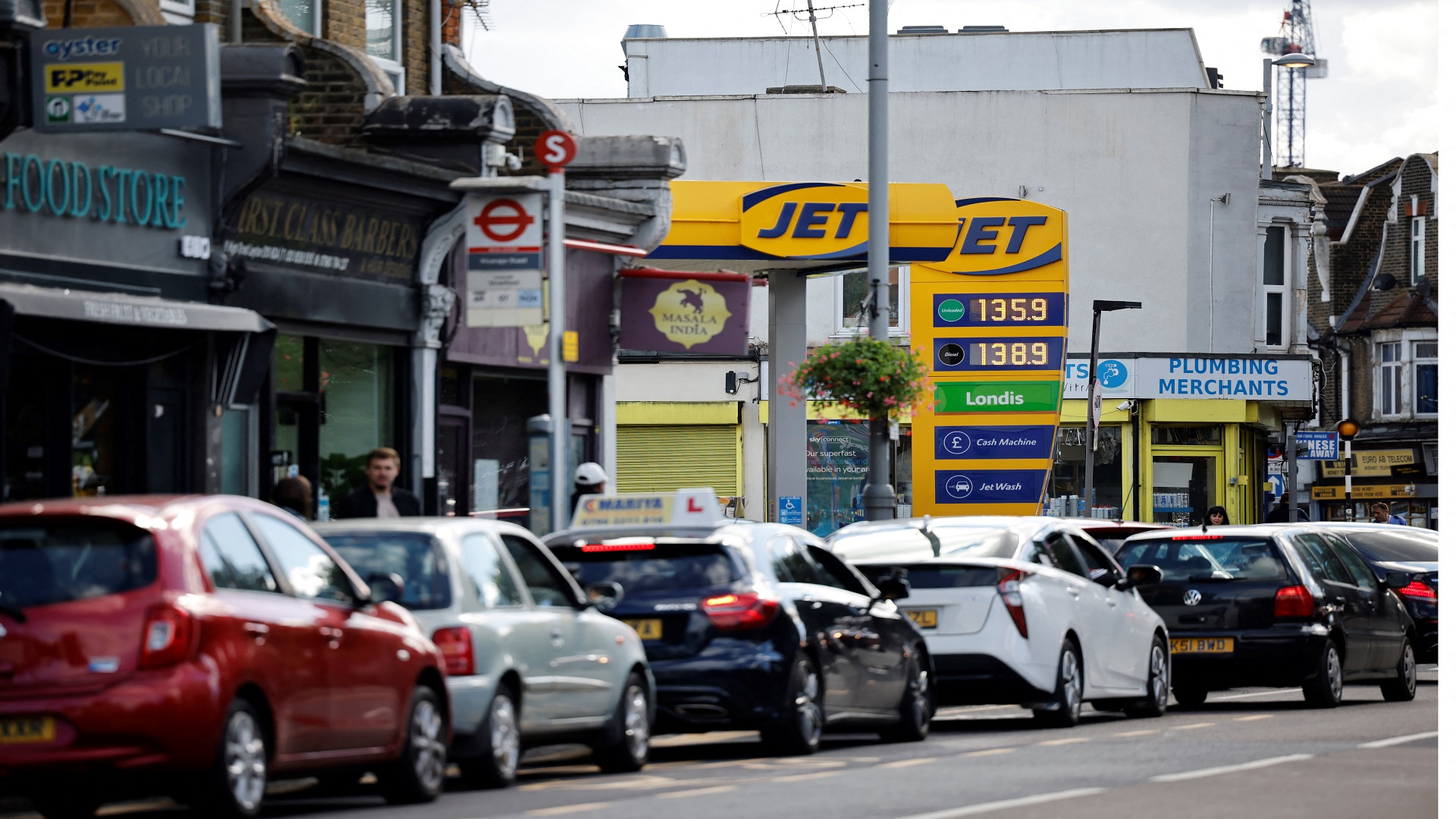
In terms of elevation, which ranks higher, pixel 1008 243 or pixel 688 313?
pixel 1008 243

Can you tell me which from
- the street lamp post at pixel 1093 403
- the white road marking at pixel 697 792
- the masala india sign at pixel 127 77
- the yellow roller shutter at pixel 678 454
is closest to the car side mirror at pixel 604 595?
the white road marking at pixel 697 792

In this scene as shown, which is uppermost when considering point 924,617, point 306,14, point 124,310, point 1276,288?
point 306,14

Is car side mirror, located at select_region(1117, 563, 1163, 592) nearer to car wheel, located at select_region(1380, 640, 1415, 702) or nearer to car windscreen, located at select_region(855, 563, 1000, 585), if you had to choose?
car windscreen, located at select_region(855, 563, 1000, 585)

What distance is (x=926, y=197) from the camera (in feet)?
91.5

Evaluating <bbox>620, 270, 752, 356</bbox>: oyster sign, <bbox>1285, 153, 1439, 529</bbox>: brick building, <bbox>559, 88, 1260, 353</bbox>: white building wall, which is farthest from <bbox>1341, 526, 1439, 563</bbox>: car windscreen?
<bbox>1285, 153, 1439, 529</bbox>: brick building

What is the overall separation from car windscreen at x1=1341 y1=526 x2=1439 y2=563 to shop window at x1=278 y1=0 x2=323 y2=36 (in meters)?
11.3

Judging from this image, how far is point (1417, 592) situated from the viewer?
23703 millimetres

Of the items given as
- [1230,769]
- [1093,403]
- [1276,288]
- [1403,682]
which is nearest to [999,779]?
[1230,769]

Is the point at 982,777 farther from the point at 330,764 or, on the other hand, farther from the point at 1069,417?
the point at 1069,417

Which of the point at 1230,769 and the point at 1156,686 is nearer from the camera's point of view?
the point at 1230,769

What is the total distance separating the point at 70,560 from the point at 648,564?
4866 millimetres

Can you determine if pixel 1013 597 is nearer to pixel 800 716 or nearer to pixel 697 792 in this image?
pixel 800 716

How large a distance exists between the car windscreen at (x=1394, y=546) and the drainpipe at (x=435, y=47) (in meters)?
10.4

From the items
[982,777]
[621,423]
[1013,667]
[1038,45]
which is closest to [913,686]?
[1013,667]
